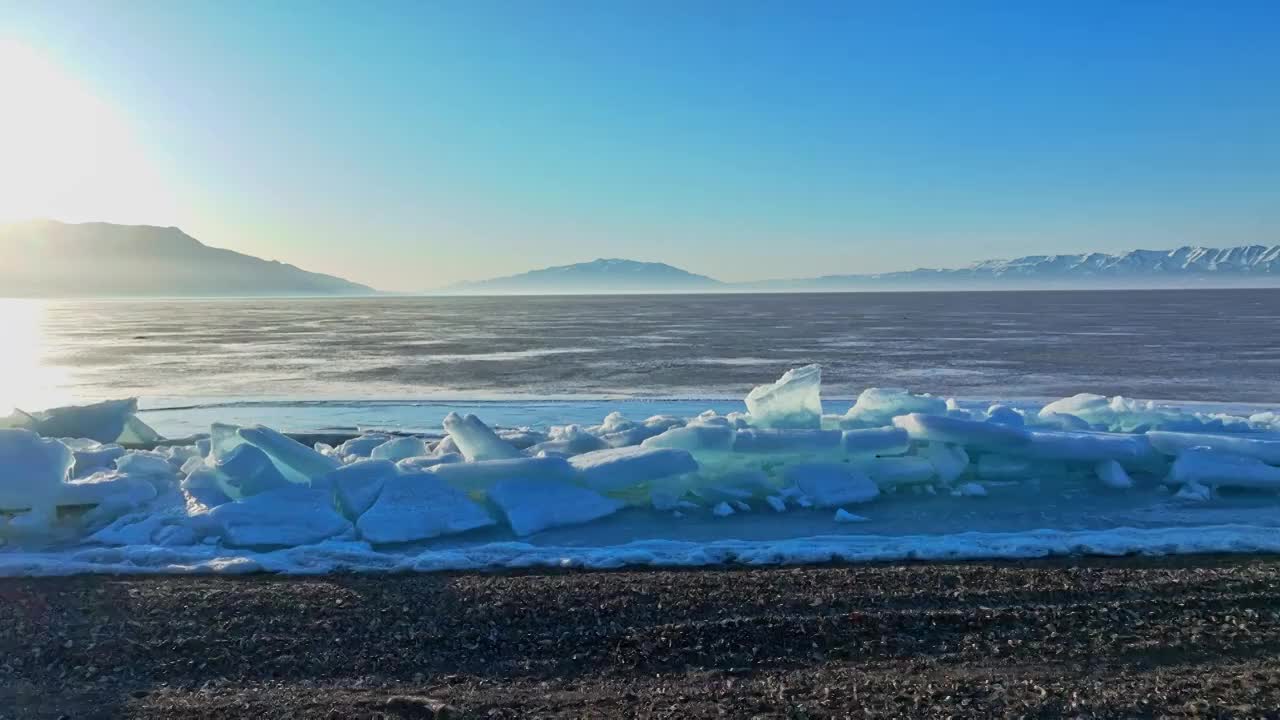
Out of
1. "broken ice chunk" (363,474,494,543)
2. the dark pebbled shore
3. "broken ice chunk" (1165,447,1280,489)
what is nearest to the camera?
the dark pebbled shore

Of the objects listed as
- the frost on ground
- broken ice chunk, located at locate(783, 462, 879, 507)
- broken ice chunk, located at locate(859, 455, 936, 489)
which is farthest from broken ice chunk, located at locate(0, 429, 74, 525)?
broken ice chunk, located at locate(859, 455, 936, 489)

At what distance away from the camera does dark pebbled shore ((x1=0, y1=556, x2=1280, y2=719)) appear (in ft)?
12.0

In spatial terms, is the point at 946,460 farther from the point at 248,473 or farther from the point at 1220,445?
the point at 248,473

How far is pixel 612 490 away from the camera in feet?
24.6

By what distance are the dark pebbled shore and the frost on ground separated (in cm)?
47

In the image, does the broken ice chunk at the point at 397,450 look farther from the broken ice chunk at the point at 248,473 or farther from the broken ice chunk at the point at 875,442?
the broken ice chunk at the point at 875,442

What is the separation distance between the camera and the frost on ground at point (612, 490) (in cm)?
605

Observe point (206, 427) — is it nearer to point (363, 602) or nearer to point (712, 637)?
point (363, 602)

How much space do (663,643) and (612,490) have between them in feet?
10.5

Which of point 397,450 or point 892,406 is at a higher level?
point 892,406

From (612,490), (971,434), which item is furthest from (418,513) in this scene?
(971,434)

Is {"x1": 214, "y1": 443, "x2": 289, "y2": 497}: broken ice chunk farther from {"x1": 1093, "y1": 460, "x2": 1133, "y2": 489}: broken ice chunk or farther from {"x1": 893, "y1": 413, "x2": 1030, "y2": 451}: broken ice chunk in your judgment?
{"x1": 1093, "y1": 460, "x2": 1133, "y2": 489}: broken ice chunk

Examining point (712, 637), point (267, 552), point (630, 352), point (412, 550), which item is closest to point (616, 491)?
point (412, 550)

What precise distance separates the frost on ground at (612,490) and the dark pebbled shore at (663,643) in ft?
1.55
